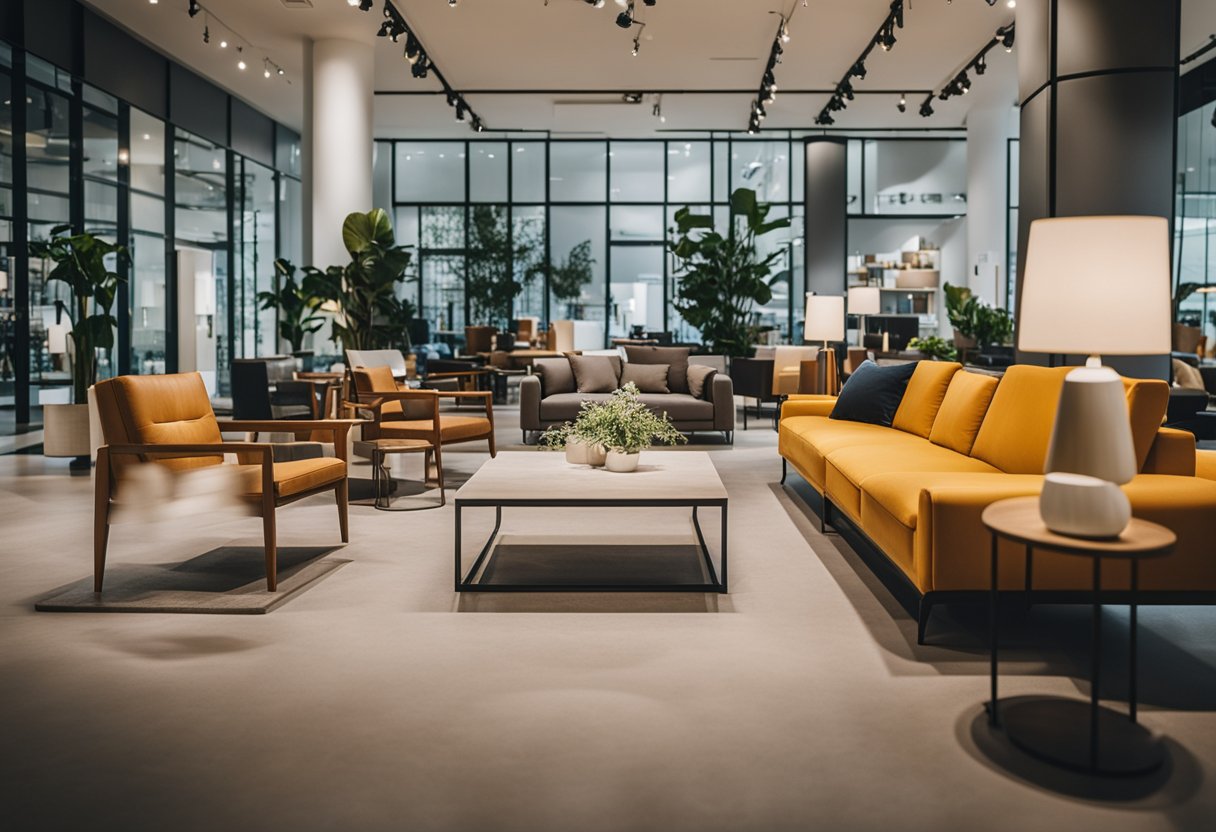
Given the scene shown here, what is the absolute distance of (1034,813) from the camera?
83.9 inches

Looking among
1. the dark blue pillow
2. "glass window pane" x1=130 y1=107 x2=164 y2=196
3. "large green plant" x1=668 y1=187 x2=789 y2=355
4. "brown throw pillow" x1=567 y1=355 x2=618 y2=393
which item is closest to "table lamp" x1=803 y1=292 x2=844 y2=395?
"brown throw pillow" x1=567 y1=355 x2=618 y2=393

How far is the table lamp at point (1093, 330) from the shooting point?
2389 mm

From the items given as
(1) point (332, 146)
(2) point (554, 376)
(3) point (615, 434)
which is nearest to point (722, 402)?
(2) point (554, 376)

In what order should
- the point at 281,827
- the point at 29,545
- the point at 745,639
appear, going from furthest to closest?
the point at 29,545 → the point at 745,639 → the point at 281,827

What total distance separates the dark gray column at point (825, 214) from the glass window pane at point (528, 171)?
4.48 m

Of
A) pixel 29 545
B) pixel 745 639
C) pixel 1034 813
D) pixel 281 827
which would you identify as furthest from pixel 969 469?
pixel 29 545

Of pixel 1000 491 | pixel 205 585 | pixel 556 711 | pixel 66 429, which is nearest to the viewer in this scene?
pixel 556 711

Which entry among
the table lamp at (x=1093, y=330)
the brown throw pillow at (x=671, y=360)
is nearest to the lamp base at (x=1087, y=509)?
the table lamp at (x=1093, y=330)

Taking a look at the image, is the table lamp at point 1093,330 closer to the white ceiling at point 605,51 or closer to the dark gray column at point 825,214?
the white ceiling at point 605,51

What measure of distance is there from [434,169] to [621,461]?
44.0ft

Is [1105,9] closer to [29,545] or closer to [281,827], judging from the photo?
[281,827]

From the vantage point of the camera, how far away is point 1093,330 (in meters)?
2.60

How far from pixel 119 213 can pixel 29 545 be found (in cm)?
693

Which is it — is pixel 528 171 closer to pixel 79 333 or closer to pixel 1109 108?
pixel 79 333
